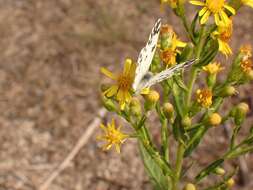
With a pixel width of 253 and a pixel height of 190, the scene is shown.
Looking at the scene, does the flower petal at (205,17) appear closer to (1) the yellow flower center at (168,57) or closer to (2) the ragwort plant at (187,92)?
(2) the ragwort plant at (187,92)

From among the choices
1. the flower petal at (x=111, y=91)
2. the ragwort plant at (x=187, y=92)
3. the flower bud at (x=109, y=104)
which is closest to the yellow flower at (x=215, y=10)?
the ragwort plant at (x=187, y=92)

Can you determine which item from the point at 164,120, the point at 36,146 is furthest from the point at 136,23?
the point at 164,120

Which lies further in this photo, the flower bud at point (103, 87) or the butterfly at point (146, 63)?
the flower bud at point (103, 87)

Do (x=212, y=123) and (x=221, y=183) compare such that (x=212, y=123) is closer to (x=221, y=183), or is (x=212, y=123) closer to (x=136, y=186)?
(x=221, y=183)

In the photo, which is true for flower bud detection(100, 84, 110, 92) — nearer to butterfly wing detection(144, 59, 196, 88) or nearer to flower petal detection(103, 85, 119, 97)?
flower petal detection(103, 85, 119, 97)

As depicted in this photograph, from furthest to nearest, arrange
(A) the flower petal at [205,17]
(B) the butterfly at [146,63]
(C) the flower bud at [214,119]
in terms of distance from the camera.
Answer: (C) the flower bud at [214,119], (A) the flower petal at [205,17], (B) the butterfly at [146,63]

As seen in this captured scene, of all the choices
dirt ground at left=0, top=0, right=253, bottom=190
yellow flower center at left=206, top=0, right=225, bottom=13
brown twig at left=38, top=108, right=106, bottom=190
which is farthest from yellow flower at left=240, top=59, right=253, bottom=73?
brown twig at left=38, top=108, right=106, bottom=190

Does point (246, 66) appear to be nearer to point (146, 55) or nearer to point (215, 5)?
point (215, 5)

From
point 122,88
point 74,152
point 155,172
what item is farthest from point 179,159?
point 74,152
